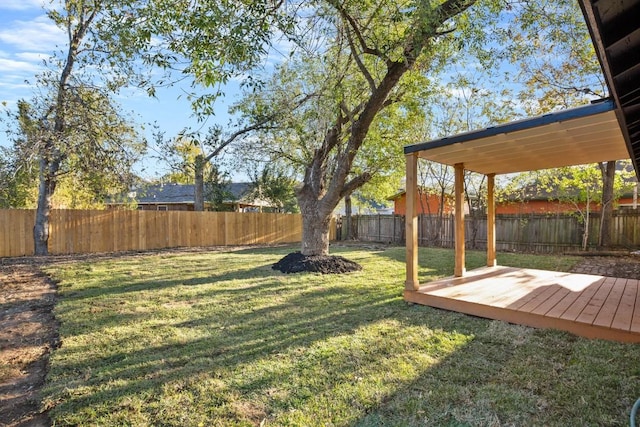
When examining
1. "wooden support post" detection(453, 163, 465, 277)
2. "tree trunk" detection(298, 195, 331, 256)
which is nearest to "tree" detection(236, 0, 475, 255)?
"tree trunk" detection(298, 195, 331, 256)

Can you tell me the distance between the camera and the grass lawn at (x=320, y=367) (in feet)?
7.35

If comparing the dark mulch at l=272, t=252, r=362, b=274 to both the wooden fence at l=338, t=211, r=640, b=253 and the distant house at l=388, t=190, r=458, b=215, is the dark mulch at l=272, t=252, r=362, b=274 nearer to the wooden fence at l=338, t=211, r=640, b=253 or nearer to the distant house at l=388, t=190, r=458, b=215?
the wooden fence at l=338, t=211, r=640, b=253

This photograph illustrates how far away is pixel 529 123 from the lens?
12.6ft

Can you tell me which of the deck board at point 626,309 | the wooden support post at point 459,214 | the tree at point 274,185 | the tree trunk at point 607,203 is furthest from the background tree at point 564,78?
the tree at point 274,185

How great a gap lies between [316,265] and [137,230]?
8441 mm

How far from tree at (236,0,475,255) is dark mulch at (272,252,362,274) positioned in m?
0.44

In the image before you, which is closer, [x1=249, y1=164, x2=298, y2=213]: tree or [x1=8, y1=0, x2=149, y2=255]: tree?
[x1=8, y1=0, x2=149, y2=255]: tree

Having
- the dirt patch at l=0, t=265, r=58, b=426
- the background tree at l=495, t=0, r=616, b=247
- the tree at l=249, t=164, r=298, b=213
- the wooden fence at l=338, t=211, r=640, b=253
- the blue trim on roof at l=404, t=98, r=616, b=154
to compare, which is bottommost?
the dirt patch at l=0, t=265, r=58, b=426

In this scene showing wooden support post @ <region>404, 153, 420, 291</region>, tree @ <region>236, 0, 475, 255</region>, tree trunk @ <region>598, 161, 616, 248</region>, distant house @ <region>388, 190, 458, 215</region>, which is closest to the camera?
wooden support post @ <region>404, 153, 420, 291</region>

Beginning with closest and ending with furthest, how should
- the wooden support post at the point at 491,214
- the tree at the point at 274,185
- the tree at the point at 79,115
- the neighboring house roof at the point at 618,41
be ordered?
the neighboring house roof at the point at 618,41 < the wooden support post at the point at 491,214 < the tree at the point at 79,115 < the tree at the point at 274,185

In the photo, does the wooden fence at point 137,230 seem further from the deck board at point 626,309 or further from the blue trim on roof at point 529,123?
the deck board at point 626,309

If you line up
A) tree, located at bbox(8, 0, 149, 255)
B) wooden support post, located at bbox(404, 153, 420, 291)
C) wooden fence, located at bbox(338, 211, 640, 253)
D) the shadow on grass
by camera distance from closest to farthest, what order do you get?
the shadow on grass
wooden support post, located at bbox(404, 153, 420, 291)
tree, located at bbox(8, 0, 149, 255)
wooden fence, located at bbox(338, 211, 640, 253)

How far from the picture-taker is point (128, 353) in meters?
3.24

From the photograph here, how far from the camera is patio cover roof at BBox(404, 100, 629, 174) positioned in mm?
3670
